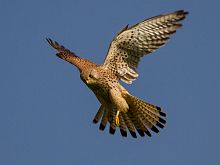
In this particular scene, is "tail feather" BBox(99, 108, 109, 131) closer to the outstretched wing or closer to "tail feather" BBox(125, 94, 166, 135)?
"tail feather" BBox(125, 94, 166, 135)

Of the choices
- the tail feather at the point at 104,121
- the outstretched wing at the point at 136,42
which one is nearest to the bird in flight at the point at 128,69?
the outstretched wing at the point at 136,42

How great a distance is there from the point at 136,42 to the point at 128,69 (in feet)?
1.92

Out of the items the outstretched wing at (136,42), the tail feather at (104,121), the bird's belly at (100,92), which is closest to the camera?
the outstretched wing at (136,42)

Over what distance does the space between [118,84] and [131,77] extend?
0.31 m

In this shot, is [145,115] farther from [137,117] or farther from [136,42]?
[136,42]

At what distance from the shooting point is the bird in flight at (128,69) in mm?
13102

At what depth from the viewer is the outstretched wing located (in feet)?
42.8

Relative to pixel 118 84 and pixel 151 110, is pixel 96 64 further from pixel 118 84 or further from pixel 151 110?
pixel 151 110

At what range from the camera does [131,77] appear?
1355 centimetres

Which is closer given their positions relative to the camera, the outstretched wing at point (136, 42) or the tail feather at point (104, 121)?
the outstretched wing at point (136, 42)

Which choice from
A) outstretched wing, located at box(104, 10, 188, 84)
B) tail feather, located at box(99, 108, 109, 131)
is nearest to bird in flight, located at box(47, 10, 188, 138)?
outstretched wing, located at box(104, 10, 188, 84)

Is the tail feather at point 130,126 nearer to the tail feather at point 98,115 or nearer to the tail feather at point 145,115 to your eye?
the tail feather at point 145,115

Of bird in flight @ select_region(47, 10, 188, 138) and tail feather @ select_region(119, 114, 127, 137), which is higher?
bird in flight @ select_region(47, 10, 188, 138)

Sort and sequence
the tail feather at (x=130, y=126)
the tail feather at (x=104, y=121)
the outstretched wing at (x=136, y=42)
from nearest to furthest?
the outstretched wing at (x=136, y=42)
the tail feather at (x=130, y=126)
the tail feather at (x=104, y=121)
